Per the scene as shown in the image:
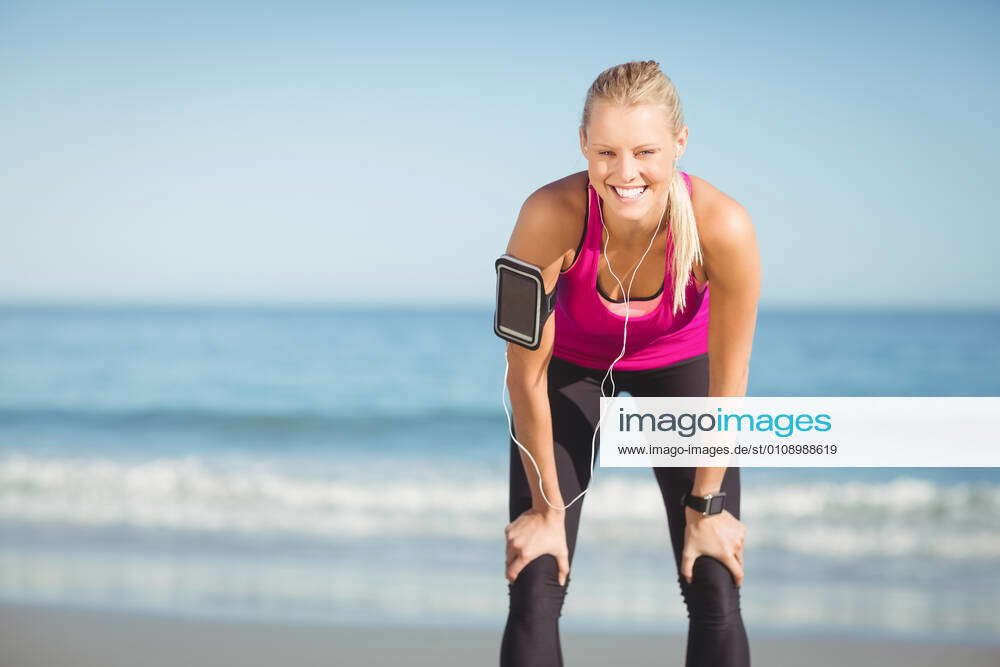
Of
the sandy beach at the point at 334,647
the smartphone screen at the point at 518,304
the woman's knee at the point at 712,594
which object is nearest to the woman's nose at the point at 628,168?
the smartphone screen at the point at 518,304

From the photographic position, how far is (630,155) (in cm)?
152

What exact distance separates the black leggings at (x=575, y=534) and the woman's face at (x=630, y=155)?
46cm

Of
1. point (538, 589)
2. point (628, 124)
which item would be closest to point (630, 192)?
point (628, 124)

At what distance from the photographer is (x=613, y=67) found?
5.08 ft

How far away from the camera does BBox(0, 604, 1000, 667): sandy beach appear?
3.03m

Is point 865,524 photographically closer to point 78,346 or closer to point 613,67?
point 613,67

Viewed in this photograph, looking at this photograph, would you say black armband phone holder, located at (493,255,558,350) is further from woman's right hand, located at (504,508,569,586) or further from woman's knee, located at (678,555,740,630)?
woman's knee, located at (678,555,740,630)

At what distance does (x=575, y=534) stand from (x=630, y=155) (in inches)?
31.2

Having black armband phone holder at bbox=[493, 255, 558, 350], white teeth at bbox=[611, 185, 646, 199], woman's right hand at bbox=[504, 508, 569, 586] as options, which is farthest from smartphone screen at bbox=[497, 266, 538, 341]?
woman's right hand at bbox=[504, 508, 569, 586]

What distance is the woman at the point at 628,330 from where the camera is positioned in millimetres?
1549

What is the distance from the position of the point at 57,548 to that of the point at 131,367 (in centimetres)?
795

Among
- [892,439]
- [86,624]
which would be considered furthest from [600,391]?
[892,439]

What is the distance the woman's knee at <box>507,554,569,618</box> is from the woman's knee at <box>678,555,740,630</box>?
248 mm

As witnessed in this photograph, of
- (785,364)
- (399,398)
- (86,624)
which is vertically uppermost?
(785,364)
